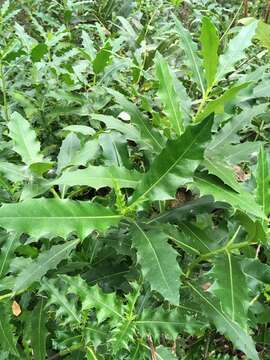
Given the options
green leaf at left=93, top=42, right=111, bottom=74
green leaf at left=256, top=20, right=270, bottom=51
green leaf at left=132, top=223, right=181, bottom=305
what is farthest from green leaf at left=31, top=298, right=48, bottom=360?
green leaf at left=256, top=20, right=270, bottom=51

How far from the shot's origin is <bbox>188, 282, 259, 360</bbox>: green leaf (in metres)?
1.17

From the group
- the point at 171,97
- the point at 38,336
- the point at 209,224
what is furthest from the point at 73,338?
the point at 171,97

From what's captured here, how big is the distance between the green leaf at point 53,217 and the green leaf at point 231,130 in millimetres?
430

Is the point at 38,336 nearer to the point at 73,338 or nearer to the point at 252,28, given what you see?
the point at 73,338

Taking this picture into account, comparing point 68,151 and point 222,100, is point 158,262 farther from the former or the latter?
point 68,151

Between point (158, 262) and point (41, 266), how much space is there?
1.09 ft

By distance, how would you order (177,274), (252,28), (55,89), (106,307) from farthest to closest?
(55,89) → (252,28) → (106,307) → (177,274)

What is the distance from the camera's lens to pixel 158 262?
1044 millimetres

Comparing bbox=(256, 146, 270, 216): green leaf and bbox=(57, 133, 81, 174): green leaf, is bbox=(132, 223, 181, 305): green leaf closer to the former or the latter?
bbox=(256, 146, 270, 216): green leaf

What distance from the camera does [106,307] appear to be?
3.78 feet

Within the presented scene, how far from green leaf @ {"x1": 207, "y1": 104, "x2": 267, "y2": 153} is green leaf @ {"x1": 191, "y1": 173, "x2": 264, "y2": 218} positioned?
0.66ft

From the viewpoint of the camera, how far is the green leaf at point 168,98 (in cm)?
122

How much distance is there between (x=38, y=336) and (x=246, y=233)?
23.4 inches

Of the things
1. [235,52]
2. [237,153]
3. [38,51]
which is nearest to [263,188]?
[237,153]
